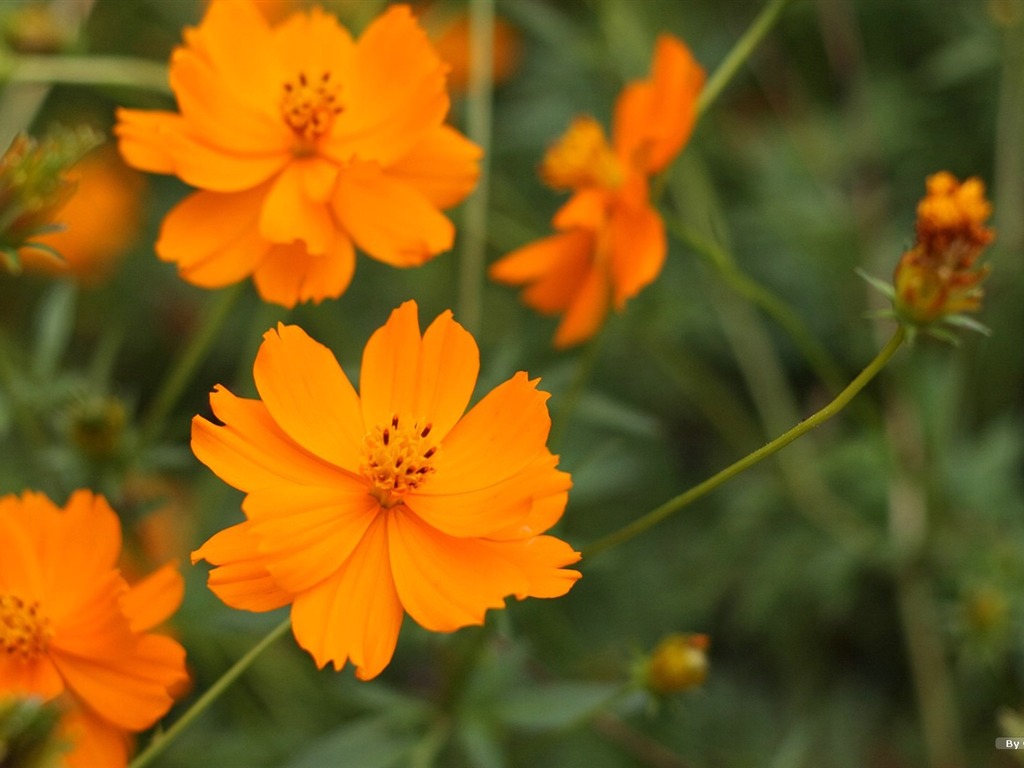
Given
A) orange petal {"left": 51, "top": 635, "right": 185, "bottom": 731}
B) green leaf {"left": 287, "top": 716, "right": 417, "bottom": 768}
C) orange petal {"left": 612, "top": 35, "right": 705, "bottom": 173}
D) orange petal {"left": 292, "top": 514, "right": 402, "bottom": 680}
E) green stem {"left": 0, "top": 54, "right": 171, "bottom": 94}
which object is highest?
orange petal {"left": 612, "top": 35, "right": 705, "bottom": 173}

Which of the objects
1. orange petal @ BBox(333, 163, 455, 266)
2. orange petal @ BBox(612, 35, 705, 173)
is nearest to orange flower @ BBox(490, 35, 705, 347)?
orange petal @ BBox(612, 35, 705, 173)

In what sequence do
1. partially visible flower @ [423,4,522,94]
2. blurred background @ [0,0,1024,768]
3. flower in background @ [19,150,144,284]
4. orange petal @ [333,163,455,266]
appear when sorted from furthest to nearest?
partially visible flower @ [423,4,522,94] < flower in background @ [19,150,144,284] < blurred background @ [0,0,1024,768] < orange petal @ [333,163,455,266]

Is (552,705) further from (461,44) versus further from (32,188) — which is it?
(461,44)

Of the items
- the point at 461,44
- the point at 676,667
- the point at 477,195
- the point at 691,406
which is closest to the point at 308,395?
the point at 676,667

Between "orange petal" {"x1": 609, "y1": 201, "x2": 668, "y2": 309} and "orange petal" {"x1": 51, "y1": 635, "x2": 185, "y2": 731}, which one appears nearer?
→ "orange petal" {"x1": 51, "y1": 635, "x2": 185, "y2": 731}

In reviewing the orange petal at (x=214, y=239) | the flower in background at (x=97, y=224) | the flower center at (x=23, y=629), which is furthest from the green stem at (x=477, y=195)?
the flower in background at (x=97, y=224)

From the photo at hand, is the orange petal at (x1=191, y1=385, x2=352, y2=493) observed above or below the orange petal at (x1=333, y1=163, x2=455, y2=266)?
below

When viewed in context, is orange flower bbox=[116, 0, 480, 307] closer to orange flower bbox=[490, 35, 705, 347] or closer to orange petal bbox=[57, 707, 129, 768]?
orange flower bbox=[490, 35, 705, 347]
